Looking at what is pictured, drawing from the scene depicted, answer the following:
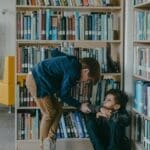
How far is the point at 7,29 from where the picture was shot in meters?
7.09

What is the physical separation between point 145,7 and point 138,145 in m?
1.32

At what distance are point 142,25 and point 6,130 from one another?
260cm

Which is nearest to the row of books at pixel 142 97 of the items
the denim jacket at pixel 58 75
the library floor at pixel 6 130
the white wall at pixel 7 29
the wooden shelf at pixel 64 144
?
the denim jacket at pixel 58 75

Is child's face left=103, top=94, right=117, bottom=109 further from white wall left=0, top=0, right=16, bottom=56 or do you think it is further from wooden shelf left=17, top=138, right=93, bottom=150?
white wall left=0, top=0, right=16, bottom=56

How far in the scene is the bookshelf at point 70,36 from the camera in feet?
12.6

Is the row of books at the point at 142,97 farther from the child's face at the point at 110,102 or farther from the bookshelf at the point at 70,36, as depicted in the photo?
the bookshelf at the point at 70,36

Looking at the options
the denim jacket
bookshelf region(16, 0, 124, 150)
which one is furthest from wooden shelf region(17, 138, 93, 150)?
the denim jacket

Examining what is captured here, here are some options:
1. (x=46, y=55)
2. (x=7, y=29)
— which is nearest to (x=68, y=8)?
(x=46, y=55)

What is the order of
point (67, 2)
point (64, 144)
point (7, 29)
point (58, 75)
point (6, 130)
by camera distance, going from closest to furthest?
1. point (58, 75)
2. point (67, 2)
3. point (64, 144)
4. point (6, 130)
5. point (7, 29)

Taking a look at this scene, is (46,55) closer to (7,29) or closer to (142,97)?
(142,97)

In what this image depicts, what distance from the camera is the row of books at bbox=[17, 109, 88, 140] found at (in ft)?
13.0

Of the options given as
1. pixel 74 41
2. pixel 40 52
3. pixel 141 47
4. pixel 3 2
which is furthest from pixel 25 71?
pixel 3 2

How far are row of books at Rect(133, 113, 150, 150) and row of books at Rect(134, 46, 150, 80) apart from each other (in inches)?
16.4

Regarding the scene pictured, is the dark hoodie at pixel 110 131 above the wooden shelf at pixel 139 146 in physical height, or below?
above
